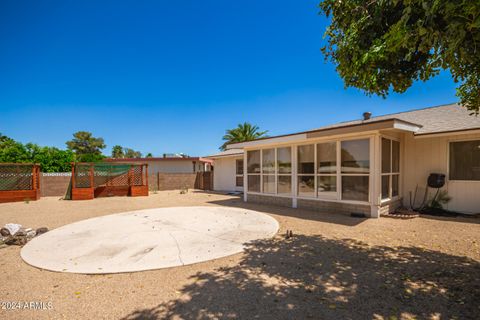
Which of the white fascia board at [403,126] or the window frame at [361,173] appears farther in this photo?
the window frame at [361,173]

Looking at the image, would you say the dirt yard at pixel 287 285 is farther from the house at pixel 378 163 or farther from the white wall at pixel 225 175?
the white wall at pixel 225 175

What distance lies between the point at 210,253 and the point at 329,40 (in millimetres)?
4397

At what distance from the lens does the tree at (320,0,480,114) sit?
2.15 meters

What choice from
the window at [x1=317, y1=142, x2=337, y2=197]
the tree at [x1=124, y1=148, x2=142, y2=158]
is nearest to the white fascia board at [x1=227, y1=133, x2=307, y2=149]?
the window at [x1=317, y1=142, x2=337, y2=197]

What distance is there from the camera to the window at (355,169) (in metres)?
6.77

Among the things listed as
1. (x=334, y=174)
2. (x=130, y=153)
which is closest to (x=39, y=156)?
(x=334, y=174)

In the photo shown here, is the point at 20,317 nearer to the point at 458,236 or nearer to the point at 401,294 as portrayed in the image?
the point at 401,294

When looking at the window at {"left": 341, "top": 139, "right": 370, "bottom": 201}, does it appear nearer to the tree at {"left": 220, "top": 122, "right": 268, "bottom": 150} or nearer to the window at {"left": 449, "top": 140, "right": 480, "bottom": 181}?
the window at {"left": 449, "top": 140, "right": 480, "bottom": 181}

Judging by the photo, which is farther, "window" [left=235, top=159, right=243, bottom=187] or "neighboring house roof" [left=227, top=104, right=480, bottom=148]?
"window" [left=235, top=159, right=243, bottom=187]

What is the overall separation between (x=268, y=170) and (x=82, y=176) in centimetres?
1045

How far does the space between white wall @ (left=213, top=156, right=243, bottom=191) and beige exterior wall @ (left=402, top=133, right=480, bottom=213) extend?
30.6 feet

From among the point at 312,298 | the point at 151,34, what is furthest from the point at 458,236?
the point at 151,34

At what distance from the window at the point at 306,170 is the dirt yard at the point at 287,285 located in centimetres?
349

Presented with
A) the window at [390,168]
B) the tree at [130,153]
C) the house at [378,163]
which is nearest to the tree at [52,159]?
the house at [378,163]
